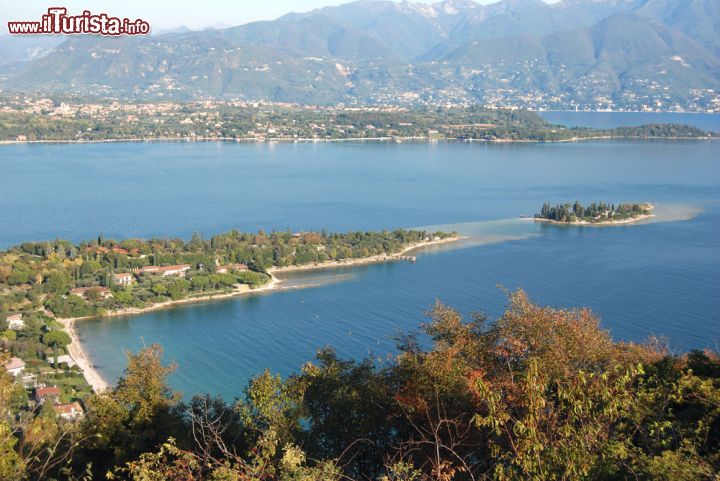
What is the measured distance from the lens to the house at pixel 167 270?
13.8m

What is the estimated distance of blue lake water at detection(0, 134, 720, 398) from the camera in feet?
35.8

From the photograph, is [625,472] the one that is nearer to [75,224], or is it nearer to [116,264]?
[116,264]

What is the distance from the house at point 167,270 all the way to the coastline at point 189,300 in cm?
118

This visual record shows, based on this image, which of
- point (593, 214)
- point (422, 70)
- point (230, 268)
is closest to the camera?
point (230, 268)

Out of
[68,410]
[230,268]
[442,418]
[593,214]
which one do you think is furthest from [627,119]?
[442,418]

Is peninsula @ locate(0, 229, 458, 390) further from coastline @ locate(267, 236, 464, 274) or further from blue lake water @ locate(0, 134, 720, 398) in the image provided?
blue lake water @ locate(0, 134, 720, 398)

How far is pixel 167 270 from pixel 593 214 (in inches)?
474

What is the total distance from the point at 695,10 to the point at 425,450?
371 feet

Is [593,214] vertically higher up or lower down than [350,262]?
higher up

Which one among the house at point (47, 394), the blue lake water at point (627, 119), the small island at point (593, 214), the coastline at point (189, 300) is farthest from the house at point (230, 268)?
the blue lake water at point (627, 119)

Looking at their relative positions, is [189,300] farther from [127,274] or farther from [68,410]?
[68,410]

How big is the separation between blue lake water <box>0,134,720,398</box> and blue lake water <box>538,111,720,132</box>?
17473mm

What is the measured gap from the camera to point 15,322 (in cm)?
Answer: 1072

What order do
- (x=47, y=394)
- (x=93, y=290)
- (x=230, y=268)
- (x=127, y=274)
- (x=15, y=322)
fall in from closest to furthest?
(x=47, y=394) < (x=15, y=322) < (x=93, y=290) < (x=127, y=274) < (x=230, y=268)
